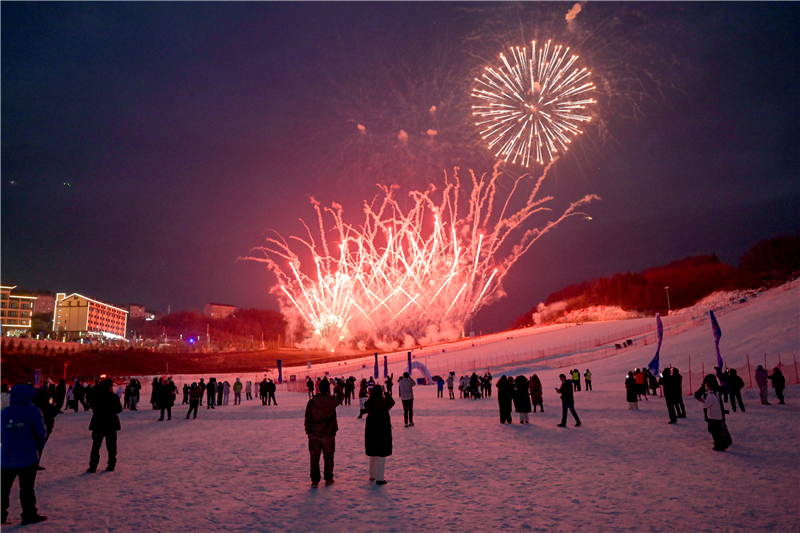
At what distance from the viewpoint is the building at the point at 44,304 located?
109 m

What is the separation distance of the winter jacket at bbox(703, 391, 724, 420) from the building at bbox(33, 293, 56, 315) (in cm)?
13116

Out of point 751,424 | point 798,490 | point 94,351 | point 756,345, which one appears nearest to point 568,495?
point 798,490

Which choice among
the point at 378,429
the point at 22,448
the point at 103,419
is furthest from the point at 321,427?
the point at 103,419

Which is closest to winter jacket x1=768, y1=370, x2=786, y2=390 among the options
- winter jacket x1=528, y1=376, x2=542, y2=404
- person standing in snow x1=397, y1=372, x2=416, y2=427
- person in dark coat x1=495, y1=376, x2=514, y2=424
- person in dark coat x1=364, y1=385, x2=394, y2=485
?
winter jacket x1=528, y1=376, x2=542, y2=404

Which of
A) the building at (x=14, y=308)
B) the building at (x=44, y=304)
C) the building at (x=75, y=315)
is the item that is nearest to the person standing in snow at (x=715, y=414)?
the building at (x=14, y=308)

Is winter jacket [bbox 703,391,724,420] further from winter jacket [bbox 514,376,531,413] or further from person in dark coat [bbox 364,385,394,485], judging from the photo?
person in dark coat [bbox 364,385,394,485]

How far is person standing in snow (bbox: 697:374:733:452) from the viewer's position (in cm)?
871

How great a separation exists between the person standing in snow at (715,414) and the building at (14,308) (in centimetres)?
11644

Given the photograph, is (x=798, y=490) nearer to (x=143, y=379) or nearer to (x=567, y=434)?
(x=567, y=434)

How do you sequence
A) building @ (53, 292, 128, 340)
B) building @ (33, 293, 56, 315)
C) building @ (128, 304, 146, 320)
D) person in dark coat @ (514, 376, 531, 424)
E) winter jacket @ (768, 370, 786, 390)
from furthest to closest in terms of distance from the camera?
building @ (128, 304, 146, 320), building @ (33, 293, 56, 315), building @ (53, 292, 128, 340), winter jacket @ (768, 370, 786, 390), person in dark coat @ (514, 376, 531, 424)

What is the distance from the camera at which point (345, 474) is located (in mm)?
7926

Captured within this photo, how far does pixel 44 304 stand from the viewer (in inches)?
4358

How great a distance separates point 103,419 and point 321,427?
157 inches

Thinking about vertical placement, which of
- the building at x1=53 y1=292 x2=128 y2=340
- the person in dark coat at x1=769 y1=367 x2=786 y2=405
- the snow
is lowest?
the snow
